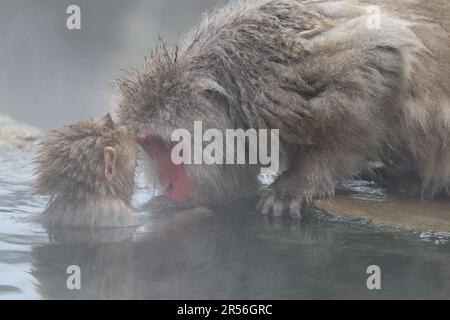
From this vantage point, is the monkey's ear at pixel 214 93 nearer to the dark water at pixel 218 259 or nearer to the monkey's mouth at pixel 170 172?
the monkey's mouth at pixel 170 172

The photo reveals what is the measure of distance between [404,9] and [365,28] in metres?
0.44

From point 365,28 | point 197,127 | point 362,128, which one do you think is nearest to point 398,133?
point 362,128

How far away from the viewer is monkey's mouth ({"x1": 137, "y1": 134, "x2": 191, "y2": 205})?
15.8 ft

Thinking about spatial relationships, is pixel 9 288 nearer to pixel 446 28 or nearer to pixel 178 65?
pixel 178 65

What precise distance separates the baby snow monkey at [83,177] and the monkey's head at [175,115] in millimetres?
370

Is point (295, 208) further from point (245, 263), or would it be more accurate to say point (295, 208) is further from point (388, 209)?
point (245, 263)

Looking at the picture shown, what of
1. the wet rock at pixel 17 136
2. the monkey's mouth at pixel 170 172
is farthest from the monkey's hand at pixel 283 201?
the wet rock at pixel 17 136

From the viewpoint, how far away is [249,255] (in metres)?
3.57

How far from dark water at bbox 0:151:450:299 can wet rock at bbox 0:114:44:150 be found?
6.48 feet

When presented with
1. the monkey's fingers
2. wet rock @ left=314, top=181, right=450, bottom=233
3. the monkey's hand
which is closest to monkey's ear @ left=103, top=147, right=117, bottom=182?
the monkey's hand

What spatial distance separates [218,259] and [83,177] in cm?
119

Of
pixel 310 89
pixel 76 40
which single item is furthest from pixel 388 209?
pixel 76 40

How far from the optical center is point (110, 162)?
4.43 m

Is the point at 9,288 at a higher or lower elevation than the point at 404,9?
lower
